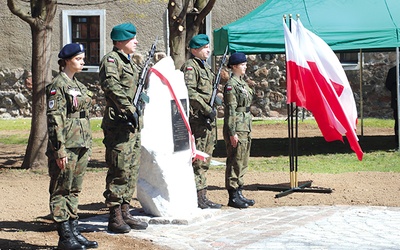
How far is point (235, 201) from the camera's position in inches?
402

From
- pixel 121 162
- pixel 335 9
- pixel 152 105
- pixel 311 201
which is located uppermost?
pixel 335 9

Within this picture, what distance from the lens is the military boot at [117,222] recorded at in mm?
8414

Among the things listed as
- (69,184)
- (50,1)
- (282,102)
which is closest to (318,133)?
(282,102)

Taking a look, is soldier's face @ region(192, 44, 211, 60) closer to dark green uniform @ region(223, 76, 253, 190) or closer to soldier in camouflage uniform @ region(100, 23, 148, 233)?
dark green uniform @ region(223, 76, 253, 190)

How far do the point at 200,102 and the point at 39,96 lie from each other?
17.3 ft

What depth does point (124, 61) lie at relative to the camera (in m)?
8.52

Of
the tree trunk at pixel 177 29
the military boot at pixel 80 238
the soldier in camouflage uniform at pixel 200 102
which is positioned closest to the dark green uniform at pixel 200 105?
the soldier in camouflage uniform at pixel 200 102

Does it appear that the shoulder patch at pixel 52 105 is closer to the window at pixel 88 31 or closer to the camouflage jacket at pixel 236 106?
the camouflage jacket at pixel 236 106

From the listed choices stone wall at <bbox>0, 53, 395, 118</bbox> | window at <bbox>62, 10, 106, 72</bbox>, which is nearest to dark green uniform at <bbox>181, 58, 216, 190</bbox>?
stone wall at <bbox>0, 53, 395, 118</bbox>

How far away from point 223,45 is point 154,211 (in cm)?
751

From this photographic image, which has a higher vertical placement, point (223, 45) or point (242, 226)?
point (223, 45)

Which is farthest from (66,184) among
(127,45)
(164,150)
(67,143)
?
(127,45)

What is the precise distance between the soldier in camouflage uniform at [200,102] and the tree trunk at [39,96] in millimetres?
4959

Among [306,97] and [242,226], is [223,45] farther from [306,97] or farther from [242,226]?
[242,226]
